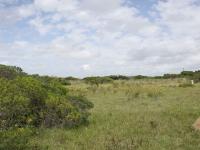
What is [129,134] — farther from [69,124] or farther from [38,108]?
[38,108]

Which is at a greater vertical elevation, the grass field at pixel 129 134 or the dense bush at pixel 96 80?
the dense bush at pixel 96 80

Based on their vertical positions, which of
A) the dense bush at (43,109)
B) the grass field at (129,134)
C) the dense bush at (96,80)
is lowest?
the grass field at (129,134)

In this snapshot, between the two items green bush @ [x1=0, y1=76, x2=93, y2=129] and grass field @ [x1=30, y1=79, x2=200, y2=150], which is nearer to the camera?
grass field @ [x1=30, y1=79, x2=200, y2=150]

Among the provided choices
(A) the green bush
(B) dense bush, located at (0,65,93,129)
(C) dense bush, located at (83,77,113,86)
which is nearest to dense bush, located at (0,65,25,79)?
(B) dense bush, located at (0,65,93,129)

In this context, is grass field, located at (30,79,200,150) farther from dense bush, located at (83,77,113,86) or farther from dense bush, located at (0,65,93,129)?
dense bush, located at (83,77,113,86)

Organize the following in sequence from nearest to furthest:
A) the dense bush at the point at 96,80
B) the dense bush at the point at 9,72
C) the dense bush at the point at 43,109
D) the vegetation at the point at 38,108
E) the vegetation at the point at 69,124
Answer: the vegetation at the point at 69,124
the vegetation at the point at 38,108
the dense bush at the point at 43,109
the dense bush at the point at 9,72
the dense bush at the point at 96,80

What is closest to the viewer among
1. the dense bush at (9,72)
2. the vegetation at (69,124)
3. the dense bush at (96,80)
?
the vegetation at (69,124)

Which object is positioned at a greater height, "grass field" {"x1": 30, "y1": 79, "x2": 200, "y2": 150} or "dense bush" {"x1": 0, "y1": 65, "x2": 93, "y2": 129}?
"dense bush" {"x1": 0, "y1": 65, "x2": 93, "y2": 129}

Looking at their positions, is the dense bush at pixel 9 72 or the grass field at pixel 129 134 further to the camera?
the dense bush at pixel 9 72

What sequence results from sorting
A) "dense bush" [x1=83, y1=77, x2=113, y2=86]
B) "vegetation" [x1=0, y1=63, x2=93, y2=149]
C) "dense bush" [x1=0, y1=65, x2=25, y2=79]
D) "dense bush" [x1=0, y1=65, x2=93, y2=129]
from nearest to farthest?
"vegetation" [x1=0, y1=63, x2=93, y2=149]
"dense bush" [x1=0, y1=65, x2=93, y2=129]
"dense bush" [x1=0, y1=65, x2=25, y2=79]
"dense bush" [x1=83, y1=77, x2=113, y2=86]

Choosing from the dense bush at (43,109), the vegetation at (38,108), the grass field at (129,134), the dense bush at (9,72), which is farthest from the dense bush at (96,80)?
the dense bush at (43,109)

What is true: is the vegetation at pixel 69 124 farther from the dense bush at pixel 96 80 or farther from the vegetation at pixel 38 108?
the dense bush at pixel 96 80

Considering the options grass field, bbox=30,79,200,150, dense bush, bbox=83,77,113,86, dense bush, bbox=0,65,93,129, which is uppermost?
dense bush, bbox=83,77,113,86

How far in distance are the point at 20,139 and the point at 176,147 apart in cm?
381
